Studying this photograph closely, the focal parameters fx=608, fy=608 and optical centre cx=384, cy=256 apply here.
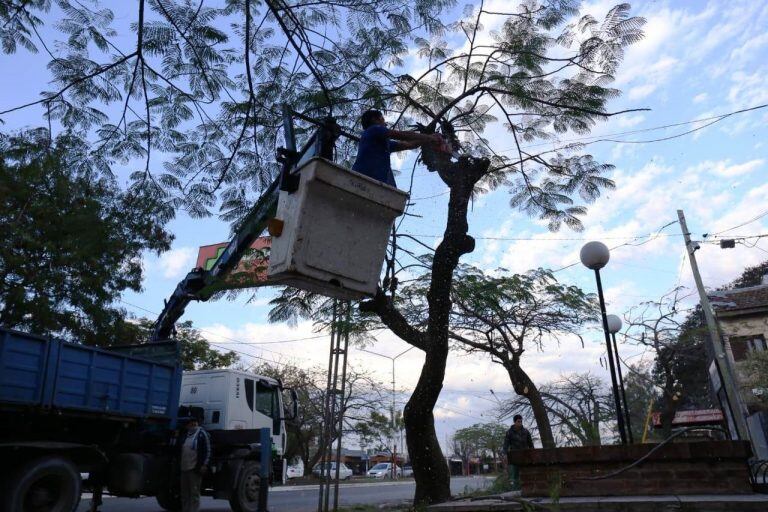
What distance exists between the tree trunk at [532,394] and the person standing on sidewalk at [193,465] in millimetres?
9783

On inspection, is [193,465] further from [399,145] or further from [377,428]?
[377,428]

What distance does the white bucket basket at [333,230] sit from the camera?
344 cm

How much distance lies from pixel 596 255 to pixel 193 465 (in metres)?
7.09

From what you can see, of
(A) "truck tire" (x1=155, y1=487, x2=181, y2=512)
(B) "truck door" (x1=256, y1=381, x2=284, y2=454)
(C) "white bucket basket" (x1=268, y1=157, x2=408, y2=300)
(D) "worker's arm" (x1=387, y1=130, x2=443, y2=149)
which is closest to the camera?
(C) "white bucket basket" (x1=268, y1=157, x2=408, y2=300)

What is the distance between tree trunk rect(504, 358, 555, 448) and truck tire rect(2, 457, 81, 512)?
11.9 metres

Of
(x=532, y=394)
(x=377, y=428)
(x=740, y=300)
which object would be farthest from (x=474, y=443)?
(x=532, y=394)

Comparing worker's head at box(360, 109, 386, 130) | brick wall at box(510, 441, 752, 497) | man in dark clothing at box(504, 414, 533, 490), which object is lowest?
brick wall at box(510, 441, 752, 497)

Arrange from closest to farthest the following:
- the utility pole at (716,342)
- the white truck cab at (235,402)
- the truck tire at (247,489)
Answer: the truck tire at (247,489)
the white truck cab at (235,402)
the utility pole at (716,342)

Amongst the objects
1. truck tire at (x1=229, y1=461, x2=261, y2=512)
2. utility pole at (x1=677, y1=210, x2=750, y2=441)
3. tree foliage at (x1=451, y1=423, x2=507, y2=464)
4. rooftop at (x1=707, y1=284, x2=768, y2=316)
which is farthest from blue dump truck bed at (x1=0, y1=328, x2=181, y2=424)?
tree foliage at (x1=451, y1=423, x2=507, y2=464)

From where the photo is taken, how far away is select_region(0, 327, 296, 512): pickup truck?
7.97m

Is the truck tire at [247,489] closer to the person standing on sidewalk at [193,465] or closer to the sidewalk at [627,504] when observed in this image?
the person standing on sidewalk at [193,465]

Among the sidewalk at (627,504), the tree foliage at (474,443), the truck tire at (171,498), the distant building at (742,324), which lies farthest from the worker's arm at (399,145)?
the tree foliage at (474,443)

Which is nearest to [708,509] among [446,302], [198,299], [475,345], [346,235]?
[346,235]

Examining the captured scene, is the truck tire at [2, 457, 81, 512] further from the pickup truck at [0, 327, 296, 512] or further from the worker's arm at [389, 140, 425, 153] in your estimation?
the worker's arm at [389, 140, 425, 153]
